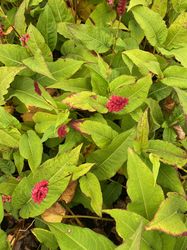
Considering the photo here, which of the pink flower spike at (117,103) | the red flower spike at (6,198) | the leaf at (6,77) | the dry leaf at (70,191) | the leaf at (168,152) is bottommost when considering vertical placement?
the dry leaf at (70,191)

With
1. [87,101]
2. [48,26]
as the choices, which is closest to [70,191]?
[87,101]

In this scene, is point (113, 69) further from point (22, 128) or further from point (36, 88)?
point (22, 128)

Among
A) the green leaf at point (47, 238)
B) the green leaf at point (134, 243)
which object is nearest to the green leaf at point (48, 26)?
the green leaf at point (47, 238)

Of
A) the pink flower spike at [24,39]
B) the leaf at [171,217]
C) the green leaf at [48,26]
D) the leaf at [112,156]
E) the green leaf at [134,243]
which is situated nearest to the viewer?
the green leaf at [134,243]

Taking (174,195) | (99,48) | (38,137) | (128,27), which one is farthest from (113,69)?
(174,195)

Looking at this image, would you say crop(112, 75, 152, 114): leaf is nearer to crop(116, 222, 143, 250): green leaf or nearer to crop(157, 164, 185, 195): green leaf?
crop(157, 164, 185, 195): green leaf

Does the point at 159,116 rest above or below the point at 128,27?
below

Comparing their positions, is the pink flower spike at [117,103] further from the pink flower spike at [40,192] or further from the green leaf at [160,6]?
the green leaf at [160,6]

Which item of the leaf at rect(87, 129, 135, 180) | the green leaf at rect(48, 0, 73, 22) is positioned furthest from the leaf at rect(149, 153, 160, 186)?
the green leaf at rect(48, 0, 73, 22)
